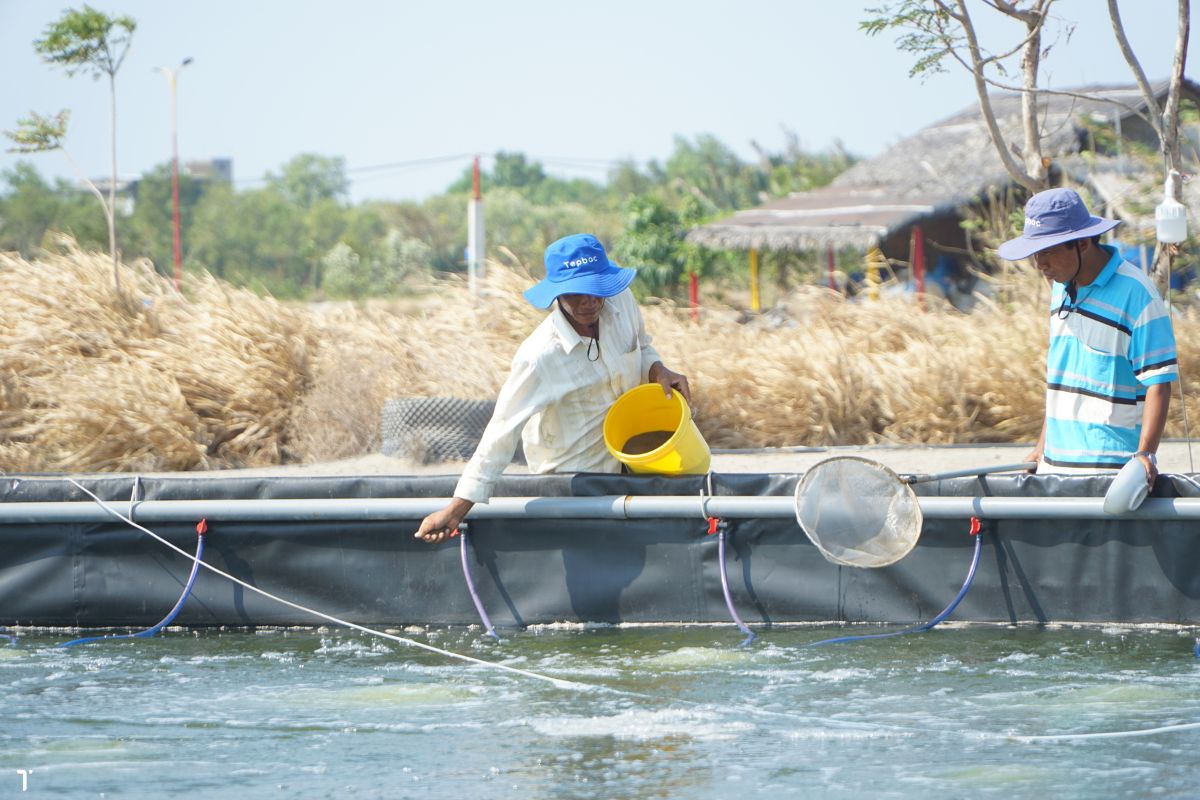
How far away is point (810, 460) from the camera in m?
10.5

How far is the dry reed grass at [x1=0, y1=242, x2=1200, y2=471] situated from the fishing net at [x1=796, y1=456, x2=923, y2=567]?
19.2ft

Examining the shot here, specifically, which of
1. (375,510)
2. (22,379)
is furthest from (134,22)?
(375,510)

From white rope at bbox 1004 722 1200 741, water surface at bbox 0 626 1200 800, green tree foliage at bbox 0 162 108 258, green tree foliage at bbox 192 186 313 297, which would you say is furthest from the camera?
green tree foliage at bbox 192 186 313 297

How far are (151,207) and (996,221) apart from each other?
5293 cm

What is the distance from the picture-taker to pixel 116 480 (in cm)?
665

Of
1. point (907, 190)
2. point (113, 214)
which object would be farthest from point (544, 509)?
point (907, 190)

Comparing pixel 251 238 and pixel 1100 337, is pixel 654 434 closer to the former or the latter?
pixel 1100 337

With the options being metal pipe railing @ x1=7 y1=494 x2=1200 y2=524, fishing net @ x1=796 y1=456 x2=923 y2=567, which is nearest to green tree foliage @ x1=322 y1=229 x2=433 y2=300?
metal pipe railing @ x1=7 y1=494 x2=1200 y2=524

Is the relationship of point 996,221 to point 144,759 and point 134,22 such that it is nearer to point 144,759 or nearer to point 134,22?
point 134,22

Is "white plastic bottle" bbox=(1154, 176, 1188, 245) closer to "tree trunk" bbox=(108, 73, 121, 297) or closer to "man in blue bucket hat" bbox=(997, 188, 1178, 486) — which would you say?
"man in blue bucket hat" bbox=(997, 188, 1178, 486)

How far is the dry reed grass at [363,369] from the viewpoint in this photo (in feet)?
37.0

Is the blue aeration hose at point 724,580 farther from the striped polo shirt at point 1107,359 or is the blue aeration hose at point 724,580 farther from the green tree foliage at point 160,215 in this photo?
the green tree foliage at point 160,215

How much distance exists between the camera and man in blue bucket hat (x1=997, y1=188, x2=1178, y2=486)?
5.34 metres

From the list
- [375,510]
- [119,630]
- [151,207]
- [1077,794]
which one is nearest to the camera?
[1077,794]
